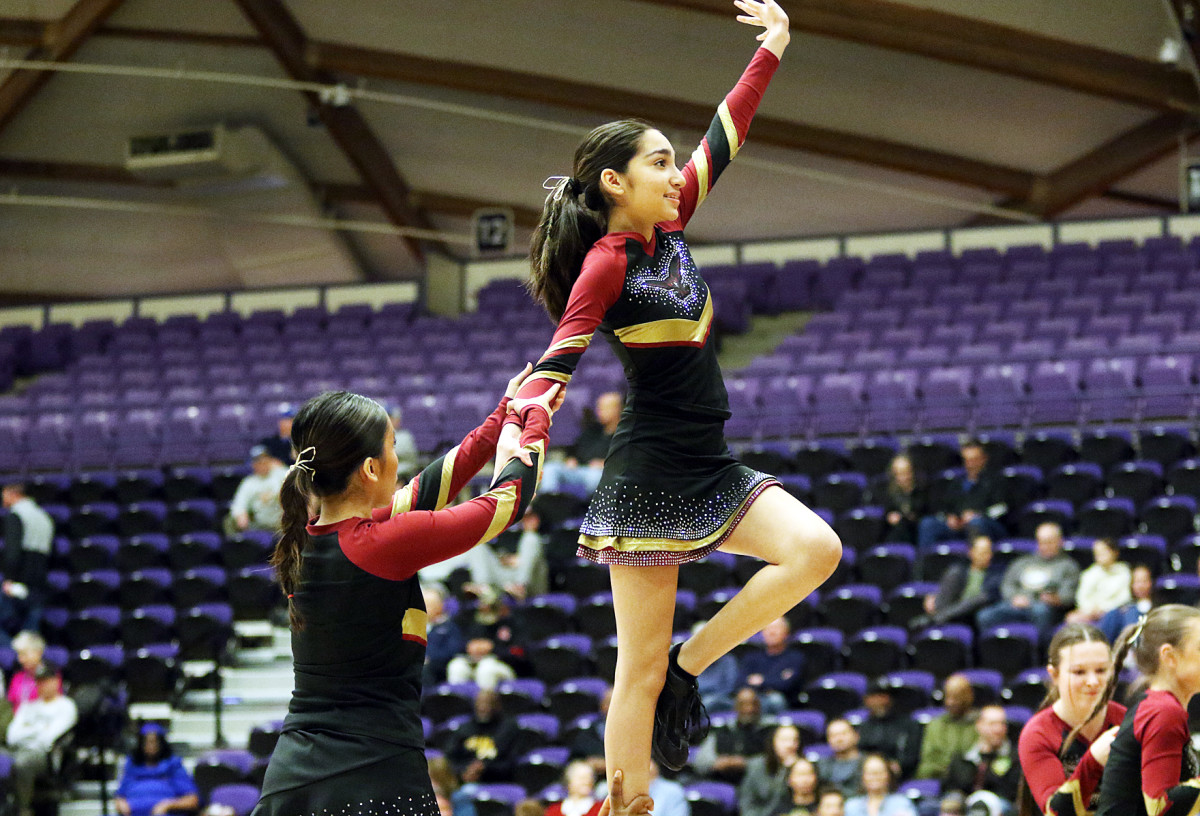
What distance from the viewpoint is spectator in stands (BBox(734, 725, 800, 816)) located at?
7047mm

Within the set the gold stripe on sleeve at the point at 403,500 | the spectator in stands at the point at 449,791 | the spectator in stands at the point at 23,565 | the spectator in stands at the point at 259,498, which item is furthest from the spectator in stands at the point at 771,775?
the spectator in stands at the point at 23,565

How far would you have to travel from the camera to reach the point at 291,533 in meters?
2.89

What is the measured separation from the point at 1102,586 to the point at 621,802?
5797 millimetres

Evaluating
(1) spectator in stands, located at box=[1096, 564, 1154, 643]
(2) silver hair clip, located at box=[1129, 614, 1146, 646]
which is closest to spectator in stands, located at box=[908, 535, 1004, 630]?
(1) spectator in stands, located at box=[1096, 564, 1154, 643]

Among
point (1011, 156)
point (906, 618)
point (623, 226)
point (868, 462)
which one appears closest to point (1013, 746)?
point (906, 618)

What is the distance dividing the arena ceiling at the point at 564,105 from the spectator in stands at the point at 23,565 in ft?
22.5

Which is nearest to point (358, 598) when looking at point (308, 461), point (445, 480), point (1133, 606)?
point (308, 461)

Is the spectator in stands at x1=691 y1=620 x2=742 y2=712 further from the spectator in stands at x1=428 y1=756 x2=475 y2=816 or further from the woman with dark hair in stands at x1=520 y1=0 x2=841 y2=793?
the woman with dark hair in stands at x1=520 y1=0 x2=841 y2=793

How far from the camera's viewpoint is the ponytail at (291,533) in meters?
2.85

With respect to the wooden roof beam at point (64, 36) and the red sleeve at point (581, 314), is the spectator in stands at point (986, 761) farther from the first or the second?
the wooden roof beam at point (64, 36)

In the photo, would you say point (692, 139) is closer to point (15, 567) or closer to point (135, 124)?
point (135, 124)

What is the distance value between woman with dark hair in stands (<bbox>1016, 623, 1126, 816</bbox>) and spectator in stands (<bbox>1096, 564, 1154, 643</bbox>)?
165 inches

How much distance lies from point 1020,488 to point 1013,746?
306 cm

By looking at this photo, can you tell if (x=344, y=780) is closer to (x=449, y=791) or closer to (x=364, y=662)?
(x=364, y=662)
